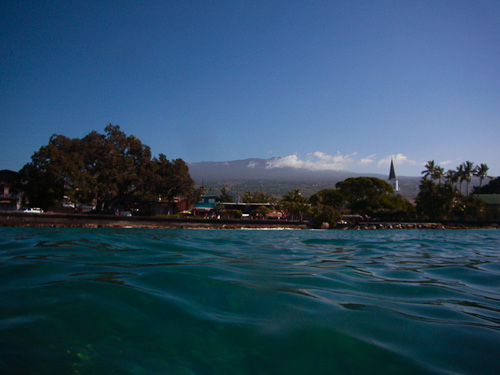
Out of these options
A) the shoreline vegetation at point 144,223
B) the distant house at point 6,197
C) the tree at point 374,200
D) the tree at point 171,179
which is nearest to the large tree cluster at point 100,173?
the tree at point 171,179

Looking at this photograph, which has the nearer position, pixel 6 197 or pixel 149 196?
pixel 149 196

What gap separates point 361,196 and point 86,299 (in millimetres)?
56142

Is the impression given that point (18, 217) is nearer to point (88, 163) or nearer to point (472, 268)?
point (88, 163)

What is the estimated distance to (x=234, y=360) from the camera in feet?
4.84

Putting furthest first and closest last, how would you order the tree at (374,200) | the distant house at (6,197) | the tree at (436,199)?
the tree at (374,200) → the tree at (436,199) → the distant house at (6,197)

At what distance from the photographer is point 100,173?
31.5 meters

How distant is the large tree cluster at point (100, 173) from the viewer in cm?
2906

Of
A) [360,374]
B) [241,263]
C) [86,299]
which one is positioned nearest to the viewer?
[360,374]

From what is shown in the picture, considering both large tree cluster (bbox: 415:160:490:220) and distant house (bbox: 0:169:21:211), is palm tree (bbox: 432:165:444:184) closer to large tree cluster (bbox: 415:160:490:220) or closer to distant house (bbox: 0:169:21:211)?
large tree cluster (bbox: 415:160:490:220)

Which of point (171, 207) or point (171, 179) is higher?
point (171, 179)

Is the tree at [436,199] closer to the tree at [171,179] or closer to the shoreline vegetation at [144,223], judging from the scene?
the shoreline vegetation at [144,223]

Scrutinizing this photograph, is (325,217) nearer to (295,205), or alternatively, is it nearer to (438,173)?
(295,205)

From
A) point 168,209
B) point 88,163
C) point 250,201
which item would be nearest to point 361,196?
point 250,201

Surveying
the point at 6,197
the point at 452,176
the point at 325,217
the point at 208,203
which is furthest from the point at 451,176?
the point at 6,197
